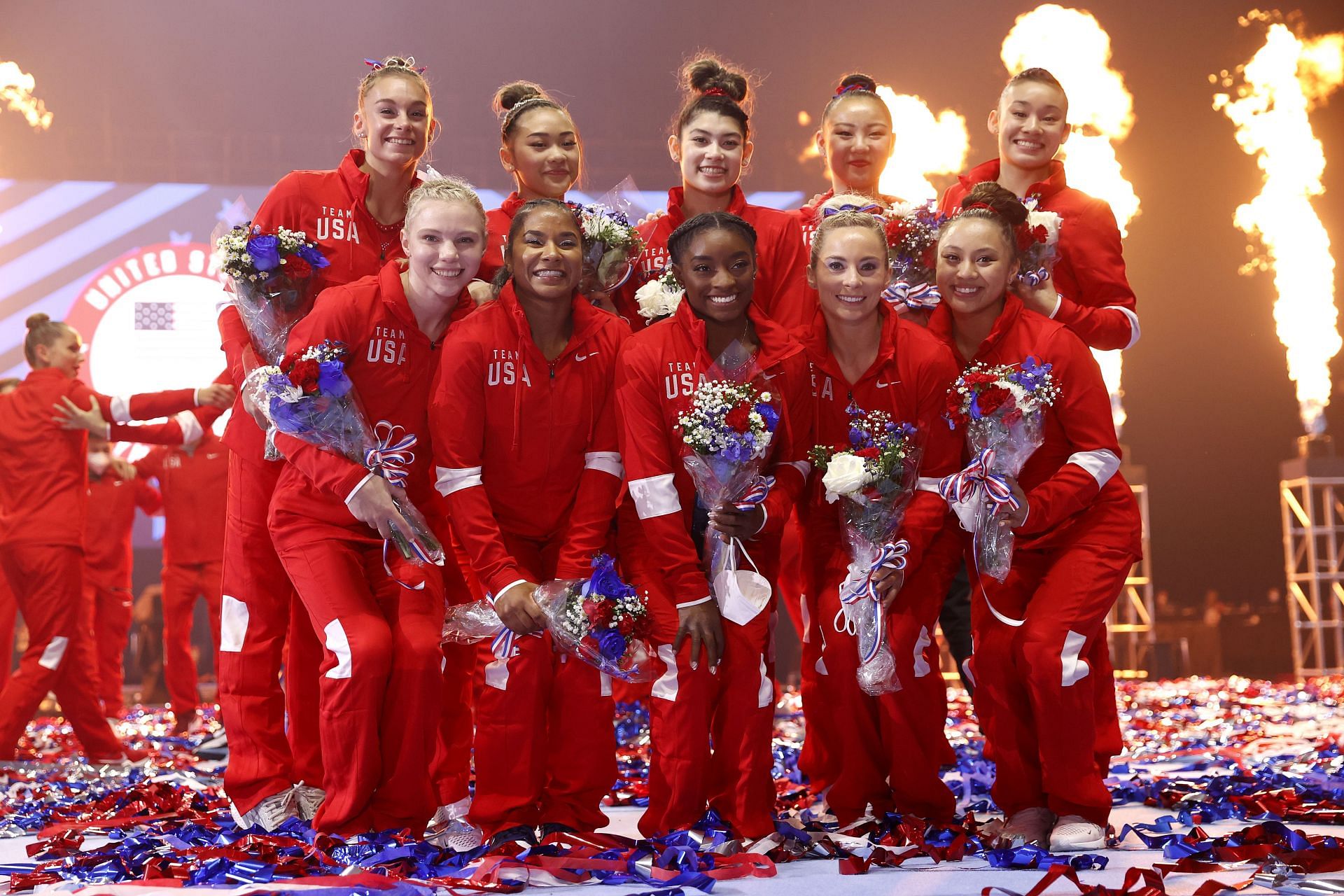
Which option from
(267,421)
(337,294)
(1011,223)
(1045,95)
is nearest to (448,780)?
(267,421)

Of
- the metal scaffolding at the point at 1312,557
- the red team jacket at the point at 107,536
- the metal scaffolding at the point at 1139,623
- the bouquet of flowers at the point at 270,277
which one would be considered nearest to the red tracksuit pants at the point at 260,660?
the bouquet of flowers at the point at 270,277

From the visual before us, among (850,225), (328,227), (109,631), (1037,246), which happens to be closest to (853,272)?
(850,225)

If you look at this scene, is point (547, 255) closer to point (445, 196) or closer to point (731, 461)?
point (445, 196)

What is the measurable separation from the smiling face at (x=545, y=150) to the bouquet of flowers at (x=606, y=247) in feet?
0.90

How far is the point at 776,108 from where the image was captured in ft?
34.6

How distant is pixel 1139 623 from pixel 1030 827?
8.72 metres

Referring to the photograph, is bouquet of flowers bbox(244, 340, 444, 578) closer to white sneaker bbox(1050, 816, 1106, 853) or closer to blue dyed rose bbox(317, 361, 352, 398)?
blue dyed rose bbox(317, 361, 352, 398)

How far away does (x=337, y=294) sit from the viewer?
3.65 m

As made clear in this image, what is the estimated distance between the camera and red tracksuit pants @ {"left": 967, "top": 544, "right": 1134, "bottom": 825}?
3316 mm

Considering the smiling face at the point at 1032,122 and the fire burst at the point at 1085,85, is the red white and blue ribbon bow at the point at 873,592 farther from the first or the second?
the fire burst at the point at 1085,85

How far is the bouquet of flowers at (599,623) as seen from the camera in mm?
3232

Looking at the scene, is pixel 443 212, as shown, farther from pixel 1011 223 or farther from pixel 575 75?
pixel 575 75

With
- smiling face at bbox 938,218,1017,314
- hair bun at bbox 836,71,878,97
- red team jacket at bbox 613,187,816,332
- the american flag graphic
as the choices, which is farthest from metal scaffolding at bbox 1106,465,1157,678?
smiling face at bbox 938,218,1017,314

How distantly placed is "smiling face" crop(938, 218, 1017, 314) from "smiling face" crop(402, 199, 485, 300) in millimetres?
1375
